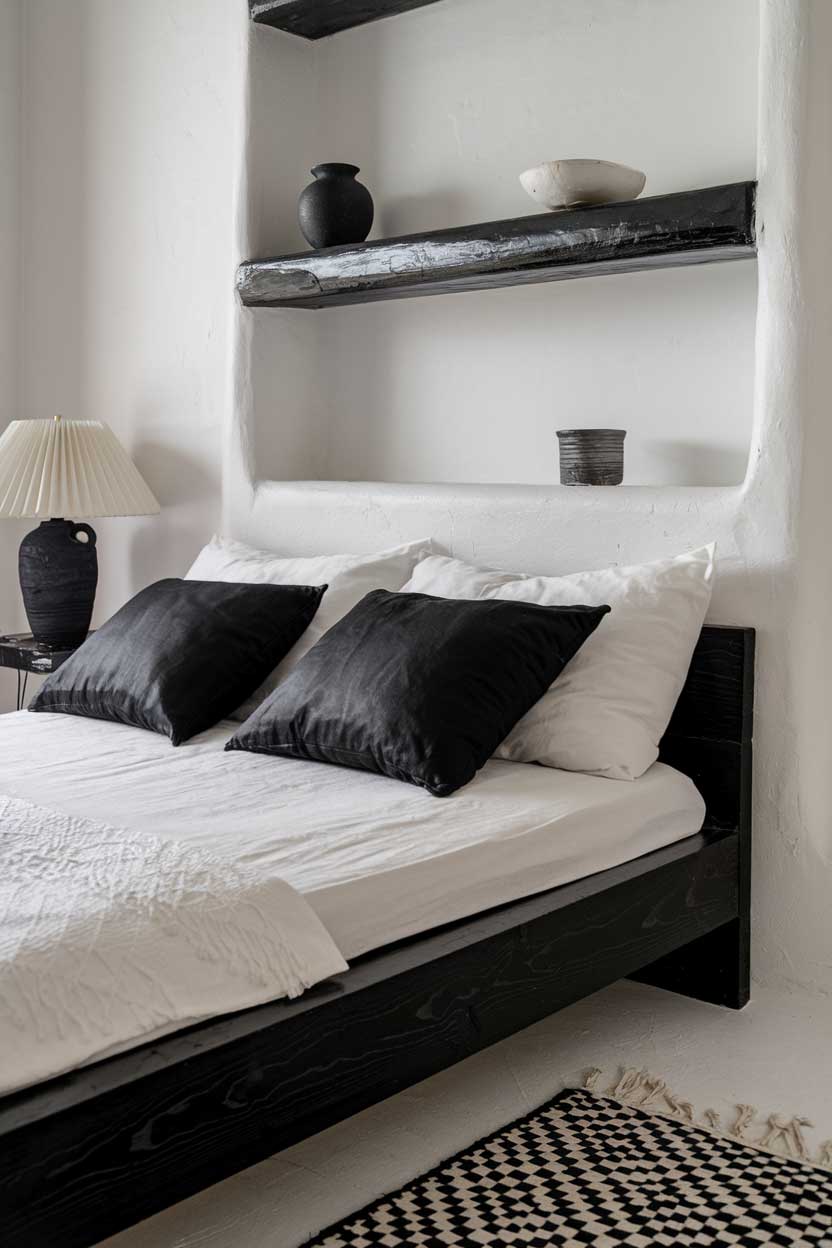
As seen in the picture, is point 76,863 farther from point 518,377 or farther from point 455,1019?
point 518,377

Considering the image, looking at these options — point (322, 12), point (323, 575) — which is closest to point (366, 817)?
point (323, 575)

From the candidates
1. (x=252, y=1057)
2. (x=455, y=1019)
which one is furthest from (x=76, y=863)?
(x=455, y=1019)

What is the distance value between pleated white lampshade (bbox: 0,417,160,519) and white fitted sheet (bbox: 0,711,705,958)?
106 cm

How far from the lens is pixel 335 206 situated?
3.45 metres

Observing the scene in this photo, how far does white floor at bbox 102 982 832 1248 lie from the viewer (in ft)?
6.33

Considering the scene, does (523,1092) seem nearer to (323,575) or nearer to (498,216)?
(323,575)

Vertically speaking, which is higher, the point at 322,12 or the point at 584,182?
the point at 322,12

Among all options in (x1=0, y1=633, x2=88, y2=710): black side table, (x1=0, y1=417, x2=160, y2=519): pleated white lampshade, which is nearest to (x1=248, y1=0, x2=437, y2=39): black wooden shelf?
(x1=0, y1=417, x2=160, y2=519): pleated white lampshade

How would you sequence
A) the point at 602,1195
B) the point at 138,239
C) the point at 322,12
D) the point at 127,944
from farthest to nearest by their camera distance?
the point at 138,239, the point at 322,12, the point at 602,1195, the point at 127,944

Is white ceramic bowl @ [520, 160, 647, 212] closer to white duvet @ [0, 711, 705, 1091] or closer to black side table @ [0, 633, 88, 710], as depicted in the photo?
white duvet @ [0, 711, 705, 1091]

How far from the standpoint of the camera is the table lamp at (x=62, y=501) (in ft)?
12.4

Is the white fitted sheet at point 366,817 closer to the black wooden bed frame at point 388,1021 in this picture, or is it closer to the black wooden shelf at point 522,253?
the black wooden bed frame at point 388,1021

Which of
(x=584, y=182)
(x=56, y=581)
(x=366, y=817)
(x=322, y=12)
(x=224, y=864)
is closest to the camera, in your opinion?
(x=224, y=864)

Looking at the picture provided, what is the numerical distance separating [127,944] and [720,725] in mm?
1500
